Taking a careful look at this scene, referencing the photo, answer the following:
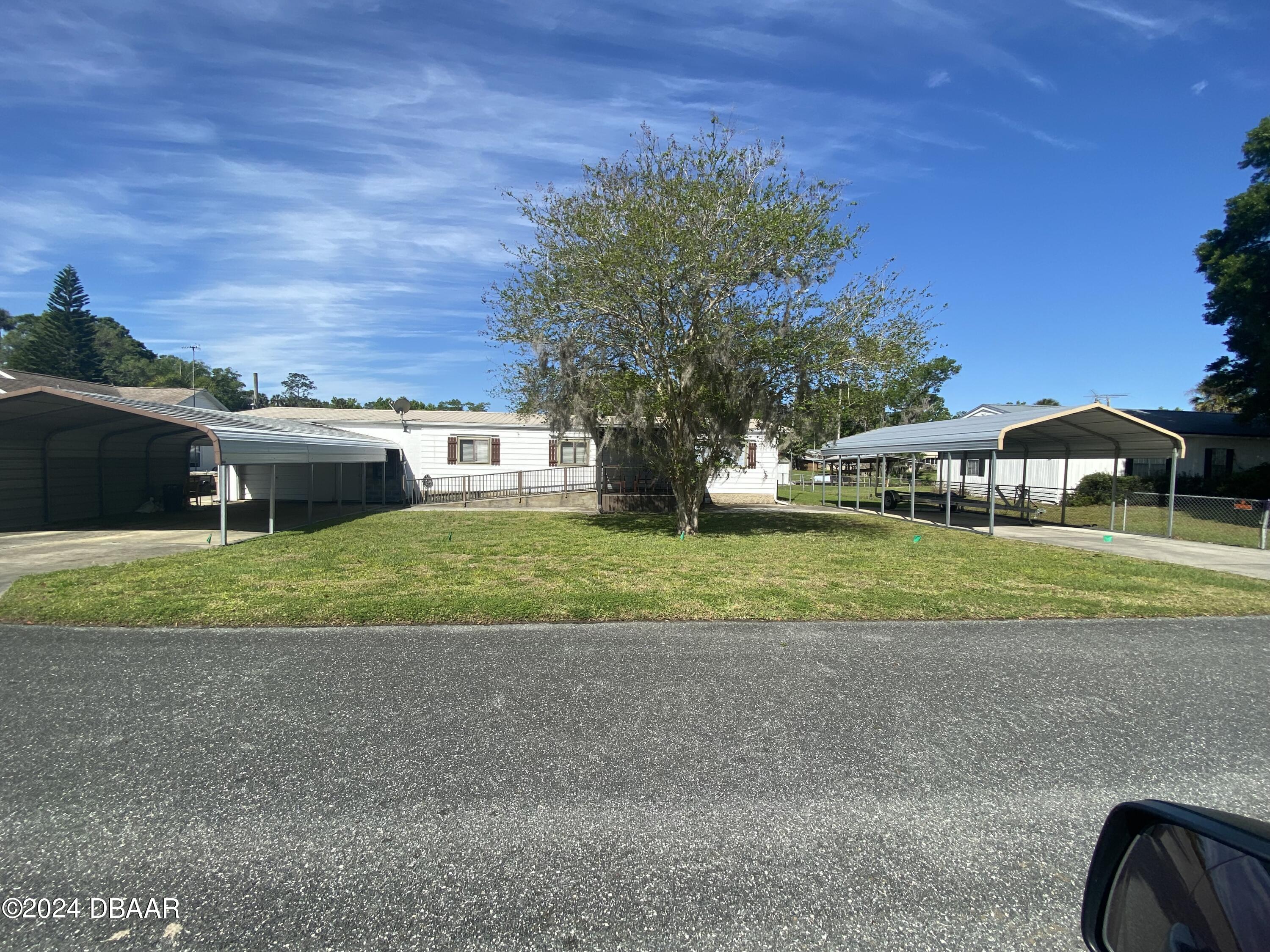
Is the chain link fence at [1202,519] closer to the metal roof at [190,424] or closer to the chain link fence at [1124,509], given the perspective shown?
the chain link fence at [1124,509]

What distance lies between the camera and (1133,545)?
1425 cm

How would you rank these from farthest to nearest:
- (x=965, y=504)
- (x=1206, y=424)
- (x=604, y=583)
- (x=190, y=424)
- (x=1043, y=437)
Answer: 1. (x=1206, y=424)
2. (x=965, y=504)
3. (x=1043, y=437)
4. (x=190, y=424)
5. (x=604, y=583)

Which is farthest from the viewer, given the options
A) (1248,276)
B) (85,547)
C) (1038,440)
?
(1248,276)

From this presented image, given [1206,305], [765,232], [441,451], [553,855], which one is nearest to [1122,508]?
[1206,305]

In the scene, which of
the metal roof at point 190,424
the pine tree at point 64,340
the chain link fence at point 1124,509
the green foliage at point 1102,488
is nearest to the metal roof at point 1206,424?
the green foliage at point 1102,488

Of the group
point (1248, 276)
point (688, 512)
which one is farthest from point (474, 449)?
point (1248, 276)

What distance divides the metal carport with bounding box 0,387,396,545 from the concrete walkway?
1696cm

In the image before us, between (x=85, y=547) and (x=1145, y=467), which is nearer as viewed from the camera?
(x=85, y=547)

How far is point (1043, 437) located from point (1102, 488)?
27.0 ft

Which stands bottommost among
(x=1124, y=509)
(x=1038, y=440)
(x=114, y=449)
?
(x=1124, y=509)

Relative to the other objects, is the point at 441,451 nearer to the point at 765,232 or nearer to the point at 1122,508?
the point at 765,232

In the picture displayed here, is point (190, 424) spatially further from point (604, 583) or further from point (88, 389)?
point (88, 389)

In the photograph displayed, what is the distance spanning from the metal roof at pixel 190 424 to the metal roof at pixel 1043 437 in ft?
43.6

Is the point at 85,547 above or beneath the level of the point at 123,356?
beneath
